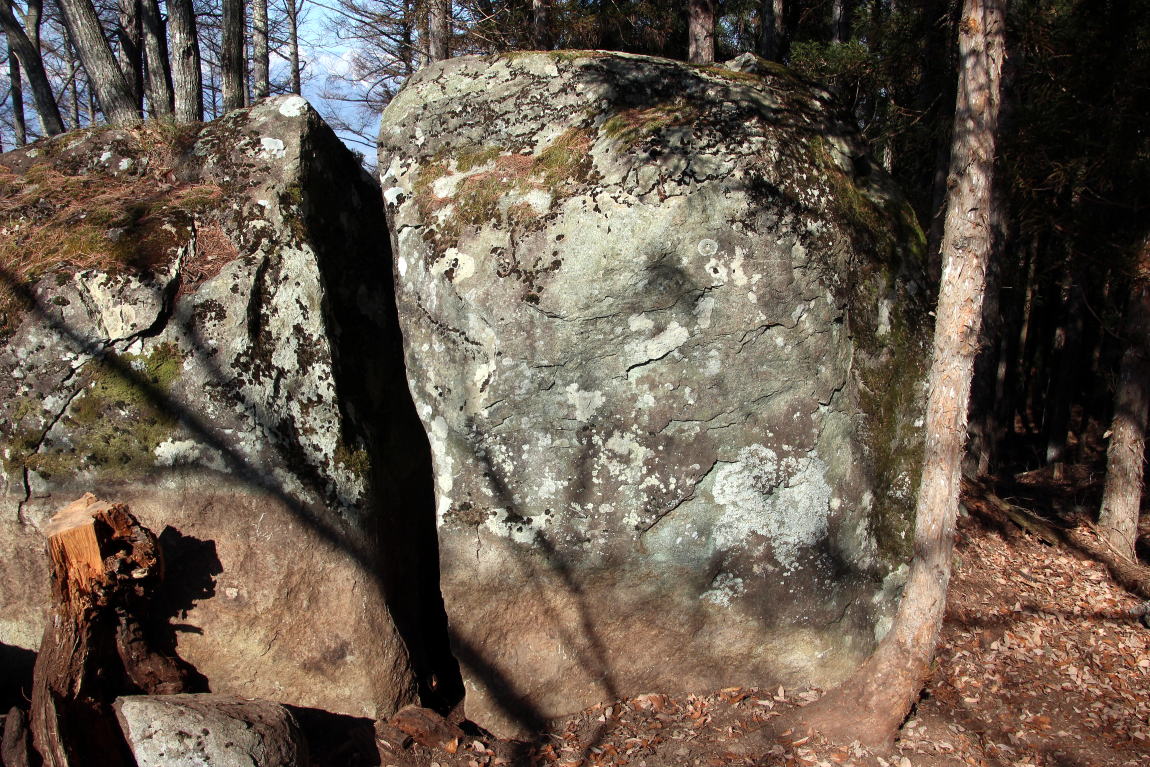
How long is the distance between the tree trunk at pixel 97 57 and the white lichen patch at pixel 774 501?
7.02 meters

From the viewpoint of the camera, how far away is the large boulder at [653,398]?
4.09 m

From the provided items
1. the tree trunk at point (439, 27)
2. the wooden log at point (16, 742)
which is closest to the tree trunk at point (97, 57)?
the tree trunk at point (439, 27)

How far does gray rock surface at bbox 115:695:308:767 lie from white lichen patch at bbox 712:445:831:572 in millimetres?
2480

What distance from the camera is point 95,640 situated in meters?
3.73

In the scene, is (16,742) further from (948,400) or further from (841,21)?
(841,21)

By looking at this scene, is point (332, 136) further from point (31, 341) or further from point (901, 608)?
point (901, 608)

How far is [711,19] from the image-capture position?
898cm

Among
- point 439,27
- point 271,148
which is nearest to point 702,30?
point 439,27

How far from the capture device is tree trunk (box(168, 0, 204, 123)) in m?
7.98

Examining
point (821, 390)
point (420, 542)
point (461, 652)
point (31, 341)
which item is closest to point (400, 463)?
point (420, 542)

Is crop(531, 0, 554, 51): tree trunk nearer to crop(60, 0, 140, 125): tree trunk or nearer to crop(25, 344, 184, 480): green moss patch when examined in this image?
crop(60, 0, 140, 125): tree trunk

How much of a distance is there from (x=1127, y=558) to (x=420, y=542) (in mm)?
6795

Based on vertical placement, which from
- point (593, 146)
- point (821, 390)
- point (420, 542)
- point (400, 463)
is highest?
point (593, 146)

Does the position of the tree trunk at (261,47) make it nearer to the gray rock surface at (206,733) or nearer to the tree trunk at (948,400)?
the gray rock surface at (206,733)
